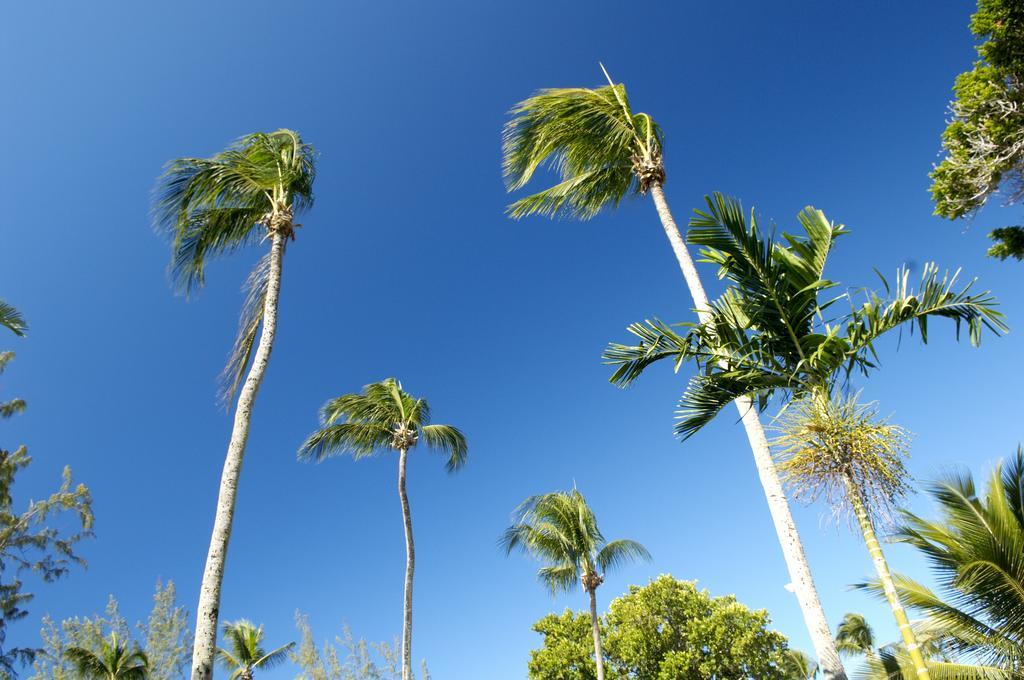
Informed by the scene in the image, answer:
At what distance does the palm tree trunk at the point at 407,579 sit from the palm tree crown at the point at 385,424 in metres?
0.73

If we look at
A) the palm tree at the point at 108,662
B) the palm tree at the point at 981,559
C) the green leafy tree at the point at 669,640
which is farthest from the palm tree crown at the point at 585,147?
the palm tree at the point at 108,662

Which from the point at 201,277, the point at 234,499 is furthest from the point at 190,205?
the point at 234,499

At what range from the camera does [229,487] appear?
6.86 metres

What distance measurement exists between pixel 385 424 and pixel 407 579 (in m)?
4.60

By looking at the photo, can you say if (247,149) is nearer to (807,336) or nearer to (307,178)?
(307,178)

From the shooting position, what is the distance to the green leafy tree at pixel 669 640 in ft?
69.7

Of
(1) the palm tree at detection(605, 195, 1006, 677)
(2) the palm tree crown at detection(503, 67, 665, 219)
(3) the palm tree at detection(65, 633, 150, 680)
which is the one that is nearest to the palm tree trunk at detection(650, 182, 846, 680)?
(1) the palm tree at detection(605, 195, 1006, 677)

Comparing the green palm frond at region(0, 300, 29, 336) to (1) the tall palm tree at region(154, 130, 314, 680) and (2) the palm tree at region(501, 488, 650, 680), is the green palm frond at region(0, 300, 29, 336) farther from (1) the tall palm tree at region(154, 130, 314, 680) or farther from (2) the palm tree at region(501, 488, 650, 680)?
(2) the palm tree at region(501, 488, 650, 680)

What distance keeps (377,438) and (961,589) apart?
14276 mm

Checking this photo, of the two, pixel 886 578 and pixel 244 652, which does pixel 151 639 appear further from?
pixel 886 578

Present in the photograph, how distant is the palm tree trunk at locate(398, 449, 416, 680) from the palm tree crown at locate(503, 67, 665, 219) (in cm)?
1010

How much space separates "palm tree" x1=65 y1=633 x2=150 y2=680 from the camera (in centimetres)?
2047

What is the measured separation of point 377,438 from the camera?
1744 cm

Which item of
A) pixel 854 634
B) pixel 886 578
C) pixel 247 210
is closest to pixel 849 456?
pixel 886 578
